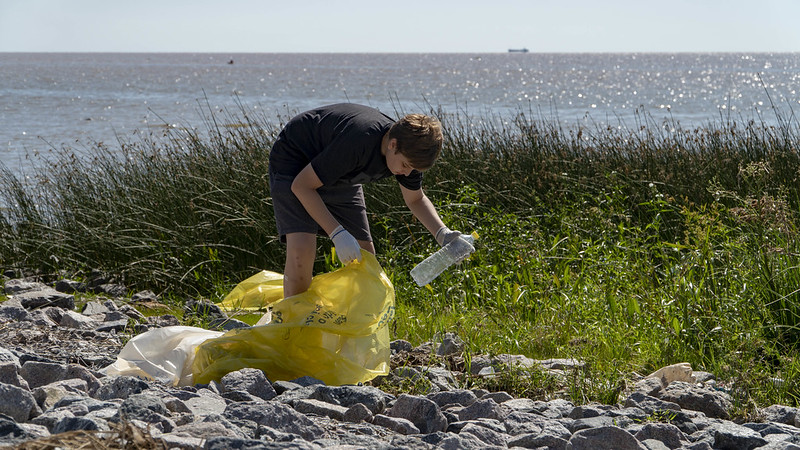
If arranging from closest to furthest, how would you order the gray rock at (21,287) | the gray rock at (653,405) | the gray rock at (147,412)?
the gray rock at (147,412), the gray rock at (653,405), the gray rock at (21,287)

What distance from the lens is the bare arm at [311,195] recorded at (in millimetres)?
3490

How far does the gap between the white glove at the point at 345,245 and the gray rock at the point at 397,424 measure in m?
0.88

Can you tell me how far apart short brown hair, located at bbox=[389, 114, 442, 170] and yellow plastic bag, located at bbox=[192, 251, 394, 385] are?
1.83 ft

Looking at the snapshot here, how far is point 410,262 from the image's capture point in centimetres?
582

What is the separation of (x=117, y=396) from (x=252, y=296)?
2.12 metres

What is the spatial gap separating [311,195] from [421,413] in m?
1.14

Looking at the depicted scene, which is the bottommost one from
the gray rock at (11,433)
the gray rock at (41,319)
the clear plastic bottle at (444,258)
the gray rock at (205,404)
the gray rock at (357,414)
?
the gray rock at (41,319)

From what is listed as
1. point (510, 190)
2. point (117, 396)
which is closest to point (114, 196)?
point (510, 190)

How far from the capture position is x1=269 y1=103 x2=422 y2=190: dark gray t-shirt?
3.46 meters

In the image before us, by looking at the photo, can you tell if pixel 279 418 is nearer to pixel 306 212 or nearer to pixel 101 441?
pixel 101 441

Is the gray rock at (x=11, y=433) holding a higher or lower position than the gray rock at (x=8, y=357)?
higher

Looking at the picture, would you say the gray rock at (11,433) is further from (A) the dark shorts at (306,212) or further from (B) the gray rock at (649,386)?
(B) the gray rock at (649,386)

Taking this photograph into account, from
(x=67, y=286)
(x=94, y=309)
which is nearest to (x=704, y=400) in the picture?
(x=94, y=309)

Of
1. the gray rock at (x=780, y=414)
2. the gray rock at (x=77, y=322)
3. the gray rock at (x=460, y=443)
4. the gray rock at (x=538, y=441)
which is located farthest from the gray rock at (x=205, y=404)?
the gray rock at (x=780, y=414)
